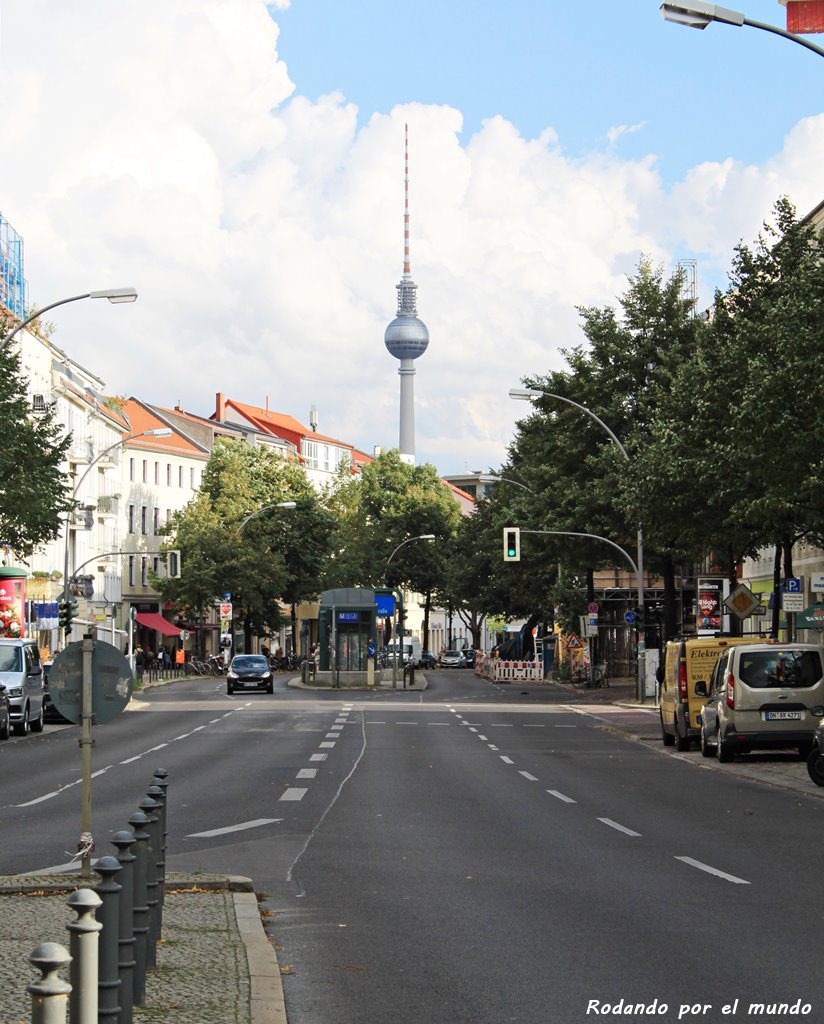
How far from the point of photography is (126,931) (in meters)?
6.95

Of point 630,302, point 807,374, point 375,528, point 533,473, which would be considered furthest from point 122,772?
point 375,528

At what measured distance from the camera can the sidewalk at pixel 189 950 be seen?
25.9 feet

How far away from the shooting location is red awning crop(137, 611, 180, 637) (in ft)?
346

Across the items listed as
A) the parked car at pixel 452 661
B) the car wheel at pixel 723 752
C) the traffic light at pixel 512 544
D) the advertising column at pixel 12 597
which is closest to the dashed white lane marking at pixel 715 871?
the car wheel at pixel 723 752

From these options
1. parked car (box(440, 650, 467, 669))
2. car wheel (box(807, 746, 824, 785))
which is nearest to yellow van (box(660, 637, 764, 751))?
car wheel (box(807, 746, 824, 785))

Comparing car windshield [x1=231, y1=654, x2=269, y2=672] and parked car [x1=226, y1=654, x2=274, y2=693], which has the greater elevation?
car windshield [x1=231, y1=654, x2=269, y2=672]

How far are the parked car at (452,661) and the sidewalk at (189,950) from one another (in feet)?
384

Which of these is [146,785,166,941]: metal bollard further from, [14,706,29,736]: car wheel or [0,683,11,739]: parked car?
[14,706,29,736]: car wheel

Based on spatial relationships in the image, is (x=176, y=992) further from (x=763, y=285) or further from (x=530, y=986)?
(x=763, y=285)

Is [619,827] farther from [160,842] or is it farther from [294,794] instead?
[160,842]

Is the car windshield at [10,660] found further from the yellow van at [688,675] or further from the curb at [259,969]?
the curb at [259,969]

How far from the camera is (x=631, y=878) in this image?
13.2 metres

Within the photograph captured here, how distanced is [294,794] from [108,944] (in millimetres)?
15724

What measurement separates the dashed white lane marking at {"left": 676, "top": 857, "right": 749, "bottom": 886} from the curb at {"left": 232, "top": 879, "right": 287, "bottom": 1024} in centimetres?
365
